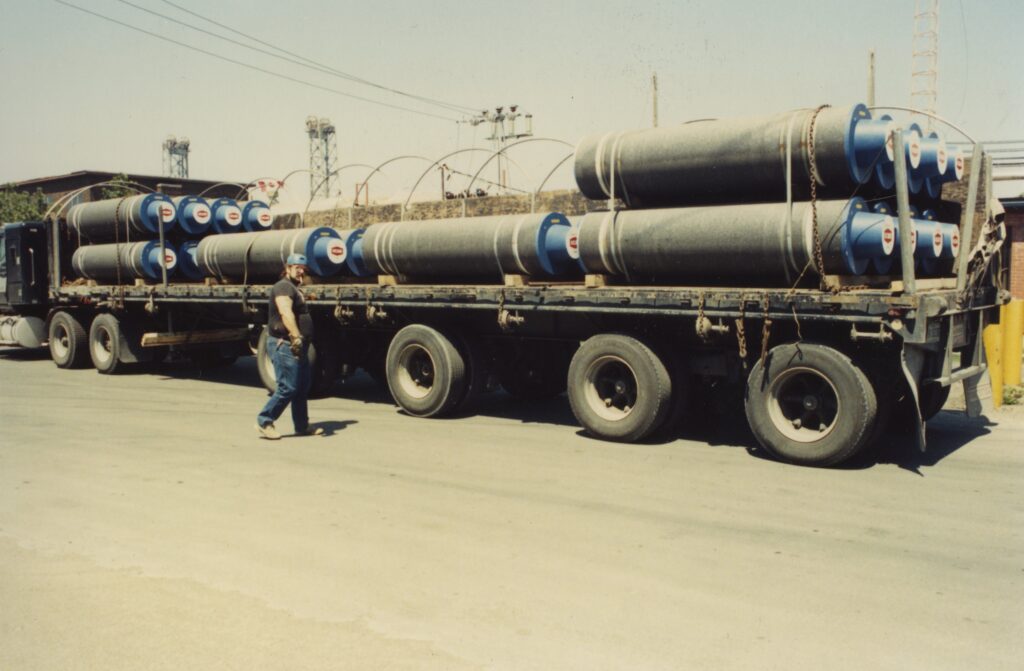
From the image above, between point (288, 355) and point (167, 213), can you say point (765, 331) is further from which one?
point (167, 213)

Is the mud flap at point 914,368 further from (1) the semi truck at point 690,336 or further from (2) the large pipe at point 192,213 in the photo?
(2) the large pipe at point 192,213

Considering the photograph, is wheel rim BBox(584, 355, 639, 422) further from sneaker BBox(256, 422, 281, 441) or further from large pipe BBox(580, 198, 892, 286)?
sneaker BBox(256, 422, 281, 441)

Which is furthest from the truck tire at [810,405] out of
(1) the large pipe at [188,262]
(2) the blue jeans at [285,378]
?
(1) the large pipe at [188,262]

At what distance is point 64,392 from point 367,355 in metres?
4.51

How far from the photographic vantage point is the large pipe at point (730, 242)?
25.1 feet

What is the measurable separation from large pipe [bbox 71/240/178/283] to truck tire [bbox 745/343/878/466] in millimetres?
10261

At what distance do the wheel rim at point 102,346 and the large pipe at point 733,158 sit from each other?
10180mm

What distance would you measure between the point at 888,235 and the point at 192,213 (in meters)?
10.9

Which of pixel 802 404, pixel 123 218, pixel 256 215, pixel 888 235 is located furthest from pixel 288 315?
pixel 123 218

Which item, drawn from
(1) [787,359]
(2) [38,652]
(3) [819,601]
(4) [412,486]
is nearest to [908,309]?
(1) [787,359]

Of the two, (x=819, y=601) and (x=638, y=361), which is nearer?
(x=819, y=601)

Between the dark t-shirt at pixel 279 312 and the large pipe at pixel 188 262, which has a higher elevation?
the large pipe at pixel 188 262

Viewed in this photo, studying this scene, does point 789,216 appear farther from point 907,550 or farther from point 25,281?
point 25,281

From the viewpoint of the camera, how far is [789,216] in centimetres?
783
